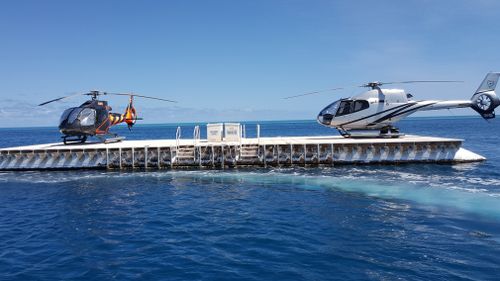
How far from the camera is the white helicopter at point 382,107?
30031 millimetres

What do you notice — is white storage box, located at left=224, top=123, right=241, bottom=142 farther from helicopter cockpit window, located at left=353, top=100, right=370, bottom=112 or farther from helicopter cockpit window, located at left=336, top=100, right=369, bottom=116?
helicopter cockpit window, located at left=353, top=100, right=370, bottom=112

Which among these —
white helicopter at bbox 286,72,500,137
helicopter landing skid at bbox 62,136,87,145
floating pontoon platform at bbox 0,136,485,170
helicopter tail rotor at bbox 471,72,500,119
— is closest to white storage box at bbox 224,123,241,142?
floating pontoon platform at bbox 0,136,485,170

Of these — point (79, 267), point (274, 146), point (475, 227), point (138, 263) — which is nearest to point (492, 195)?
point (475, 227)

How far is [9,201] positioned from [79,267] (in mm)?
11198

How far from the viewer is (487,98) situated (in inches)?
1181

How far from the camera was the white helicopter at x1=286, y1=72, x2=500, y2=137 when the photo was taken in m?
30.0

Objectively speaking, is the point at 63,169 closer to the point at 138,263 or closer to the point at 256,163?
the point at 256,163

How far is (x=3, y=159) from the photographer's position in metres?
28.0

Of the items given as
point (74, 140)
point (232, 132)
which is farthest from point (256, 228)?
point (74, 140)

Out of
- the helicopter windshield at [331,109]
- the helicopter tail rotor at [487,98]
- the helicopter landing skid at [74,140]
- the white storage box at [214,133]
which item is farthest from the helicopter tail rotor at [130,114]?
the helicopter tail rotor at [487,98]

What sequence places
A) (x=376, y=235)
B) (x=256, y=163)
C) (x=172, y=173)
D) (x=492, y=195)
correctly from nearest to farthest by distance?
(x=376, y=235) < (x=492, y=195) < (x=172, y=173) < (x=256, y=163)

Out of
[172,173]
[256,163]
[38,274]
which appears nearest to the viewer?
[38,274]

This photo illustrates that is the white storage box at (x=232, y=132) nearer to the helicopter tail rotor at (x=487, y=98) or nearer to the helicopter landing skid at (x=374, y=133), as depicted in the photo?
the helicopter landing skid at (x=374, y=133)

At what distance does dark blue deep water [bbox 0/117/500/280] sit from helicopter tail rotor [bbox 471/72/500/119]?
10.6 meters
